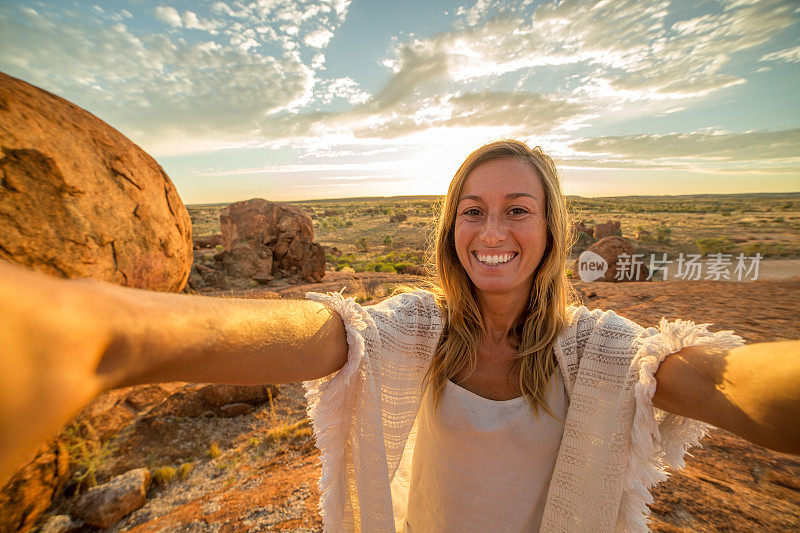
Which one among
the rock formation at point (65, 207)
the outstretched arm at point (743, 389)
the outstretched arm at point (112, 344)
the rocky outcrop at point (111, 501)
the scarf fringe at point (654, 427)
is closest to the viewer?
the outstretched arm at point (112, 344)

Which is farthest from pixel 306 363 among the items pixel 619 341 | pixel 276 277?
pixel 276 277

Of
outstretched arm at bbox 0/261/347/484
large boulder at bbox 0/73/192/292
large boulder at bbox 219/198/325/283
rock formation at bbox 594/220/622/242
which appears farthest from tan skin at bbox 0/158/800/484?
rock formation at bbox 594/220/622/242

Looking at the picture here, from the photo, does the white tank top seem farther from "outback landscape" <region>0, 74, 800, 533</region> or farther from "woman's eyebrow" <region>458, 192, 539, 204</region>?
"outback landscape" <region>0, 74, 800, 533</region>

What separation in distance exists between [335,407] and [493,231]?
1040mm

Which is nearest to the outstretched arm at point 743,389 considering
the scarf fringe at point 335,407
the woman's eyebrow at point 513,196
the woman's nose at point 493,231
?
the woman's nose at point 493,231

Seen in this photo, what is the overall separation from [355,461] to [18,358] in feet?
3.78

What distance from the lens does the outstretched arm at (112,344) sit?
0.49m

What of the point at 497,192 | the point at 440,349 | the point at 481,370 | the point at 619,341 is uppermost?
the point at 497,192

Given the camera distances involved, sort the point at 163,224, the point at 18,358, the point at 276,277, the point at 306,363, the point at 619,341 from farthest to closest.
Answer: the point at 276,277 → the point at 163,224 → the point at 619,341 → the point at 306,363 → the point at 18,358

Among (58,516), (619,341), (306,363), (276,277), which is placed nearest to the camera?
(306,363)

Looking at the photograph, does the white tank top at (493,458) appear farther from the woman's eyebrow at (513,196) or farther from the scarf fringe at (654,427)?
the woman's eyebrow at (513,196)

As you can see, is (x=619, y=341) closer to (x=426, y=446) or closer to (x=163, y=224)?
(x=426, y=446)

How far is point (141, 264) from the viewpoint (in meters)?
4.55

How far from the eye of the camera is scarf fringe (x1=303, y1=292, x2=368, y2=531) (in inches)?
47.8
